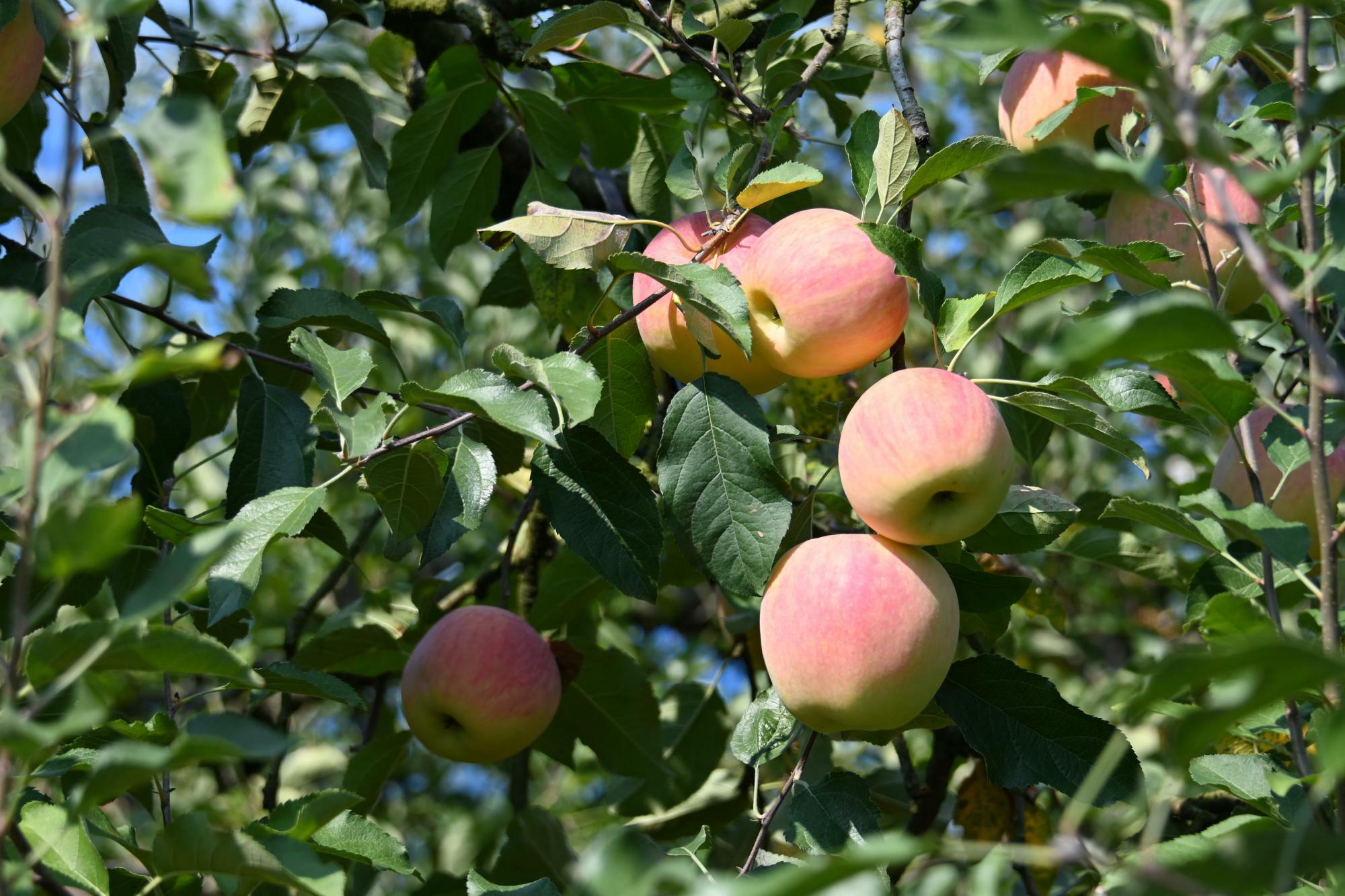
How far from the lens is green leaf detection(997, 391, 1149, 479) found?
1.02 m

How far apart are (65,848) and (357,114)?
4.24ft

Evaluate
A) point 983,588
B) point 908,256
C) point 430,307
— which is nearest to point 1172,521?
point 983,588

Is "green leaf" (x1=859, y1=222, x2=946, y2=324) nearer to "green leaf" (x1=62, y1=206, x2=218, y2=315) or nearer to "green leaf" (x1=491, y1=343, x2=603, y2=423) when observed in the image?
"green leaf" (x1=491, y1=343, x2=603, y2=423)

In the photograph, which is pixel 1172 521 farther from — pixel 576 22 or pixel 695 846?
pixel 576 22

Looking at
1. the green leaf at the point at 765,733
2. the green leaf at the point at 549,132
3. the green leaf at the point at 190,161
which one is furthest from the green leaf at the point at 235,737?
the green leaf at the point at 549,132

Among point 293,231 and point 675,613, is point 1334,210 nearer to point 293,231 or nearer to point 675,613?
point 675,613

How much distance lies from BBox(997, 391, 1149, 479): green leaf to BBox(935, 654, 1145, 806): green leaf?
0.77 ft

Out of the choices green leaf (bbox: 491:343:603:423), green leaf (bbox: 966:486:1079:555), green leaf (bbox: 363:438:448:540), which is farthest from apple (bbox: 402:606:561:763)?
green leaf (bbox: 966:486:1079:555)

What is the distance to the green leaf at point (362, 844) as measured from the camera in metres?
0.92

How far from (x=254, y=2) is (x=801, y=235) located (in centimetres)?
334

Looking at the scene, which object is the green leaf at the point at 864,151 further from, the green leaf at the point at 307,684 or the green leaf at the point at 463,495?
the green leaf at the point at 307,684

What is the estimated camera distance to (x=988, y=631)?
136 centimetres

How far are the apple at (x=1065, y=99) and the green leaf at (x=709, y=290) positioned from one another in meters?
0.49

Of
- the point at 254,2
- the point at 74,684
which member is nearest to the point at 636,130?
the point at 74,684
